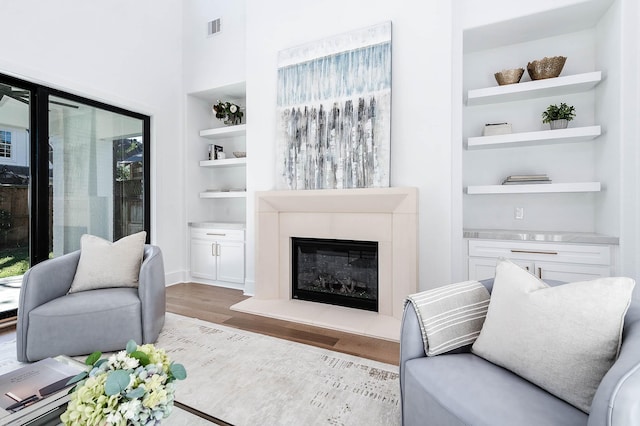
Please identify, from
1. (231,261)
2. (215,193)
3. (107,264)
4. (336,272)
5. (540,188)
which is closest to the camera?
(107,264)

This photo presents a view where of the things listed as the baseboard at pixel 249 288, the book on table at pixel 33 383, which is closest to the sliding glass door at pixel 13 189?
the baseboard at pixel 249 288

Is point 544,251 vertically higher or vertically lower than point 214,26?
lower

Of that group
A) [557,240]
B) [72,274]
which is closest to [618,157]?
[557,240]

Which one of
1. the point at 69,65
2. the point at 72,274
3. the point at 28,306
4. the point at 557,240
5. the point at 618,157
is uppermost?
the point at 69,65

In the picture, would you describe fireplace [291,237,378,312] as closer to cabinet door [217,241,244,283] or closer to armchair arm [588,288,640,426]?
cabinet door [217,241,244,283]

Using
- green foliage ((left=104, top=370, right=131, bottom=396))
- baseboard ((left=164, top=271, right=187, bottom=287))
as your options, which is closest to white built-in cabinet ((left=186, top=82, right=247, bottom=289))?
baseboard ((left=164, top=271, right=187, bottom=287))

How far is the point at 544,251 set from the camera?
267 cm

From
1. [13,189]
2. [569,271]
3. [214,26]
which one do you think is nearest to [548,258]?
[569,271]

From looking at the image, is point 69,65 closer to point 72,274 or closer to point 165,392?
point 72,274

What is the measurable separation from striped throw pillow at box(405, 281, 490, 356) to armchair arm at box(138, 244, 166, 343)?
1.87 meters

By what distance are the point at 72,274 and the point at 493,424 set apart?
2827 mm

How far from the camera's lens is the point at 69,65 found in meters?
3.14

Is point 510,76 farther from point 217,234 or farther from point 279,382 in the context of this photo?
point 217,234

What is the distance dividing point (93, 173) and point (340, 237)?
2.87 meters
